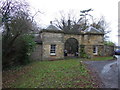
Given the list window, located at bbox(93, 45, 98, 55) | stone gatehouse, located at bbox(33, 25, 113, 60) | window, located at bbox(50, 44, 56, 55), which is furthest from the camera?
window, located at bbox(93, 45, 98, 55)

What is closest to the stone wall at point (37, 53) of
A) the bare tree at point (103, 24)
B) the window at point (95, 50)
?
the window at point (95, 50)

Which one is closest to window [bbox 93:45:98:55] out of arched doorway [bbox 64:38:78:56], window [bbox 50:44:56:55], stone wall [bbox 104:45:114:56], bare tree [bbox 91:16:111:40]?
stone wall [bbox 104:45:114:56]

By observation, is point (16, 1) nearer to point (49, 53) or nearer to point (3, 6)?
point (3, 6)

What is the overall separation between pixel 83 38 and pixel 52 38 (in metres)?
5.35

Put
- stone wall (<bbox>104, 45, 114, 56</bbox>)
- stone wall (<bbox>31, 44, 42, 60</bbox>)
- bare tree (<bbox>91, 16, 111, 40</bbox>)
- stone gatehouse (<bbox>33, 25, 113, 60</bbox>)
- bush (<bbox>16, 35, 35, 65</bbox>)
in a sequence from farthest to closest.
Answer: bare tree (<bbox>91, 16, 111, 40</bbox>)
stone wall (<bbox>104, 45, 114, 56</bbox>)
stone gatehouse (<bbox>33, 25, 113, 60</bbox>)
stone wall (<bbox>31, 44, 42, 60</bbox>)
bush (<bbox>16, 35, 35, 65</bbox>)

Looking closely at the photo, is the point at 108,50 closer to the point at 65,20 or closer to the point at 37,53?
the point at 37,53

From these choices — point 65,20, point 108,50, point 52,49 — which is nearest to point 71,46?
point 108,50

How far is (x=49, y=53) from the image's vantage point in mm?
17203

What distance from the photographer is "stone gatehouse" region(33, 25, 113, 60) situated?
1706 cm

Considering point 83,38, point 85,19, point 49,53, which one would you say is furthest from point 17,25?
point 85,19

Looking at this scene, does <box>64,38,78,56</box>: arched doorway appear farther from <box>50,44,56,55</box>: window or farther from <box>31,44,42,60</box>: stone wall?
<box>31,44,42,60</box>: stone wall

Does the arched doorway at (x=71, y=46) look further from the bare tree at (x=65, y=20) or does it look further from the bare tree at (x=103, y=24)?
the bare tree at (x=103, y=24)

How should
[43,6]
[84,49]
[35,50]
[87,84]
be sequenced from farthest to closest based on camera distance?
[43,6]
[84,49]
[35,50]
[87,84]

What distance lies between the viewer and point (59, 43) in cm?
1769
